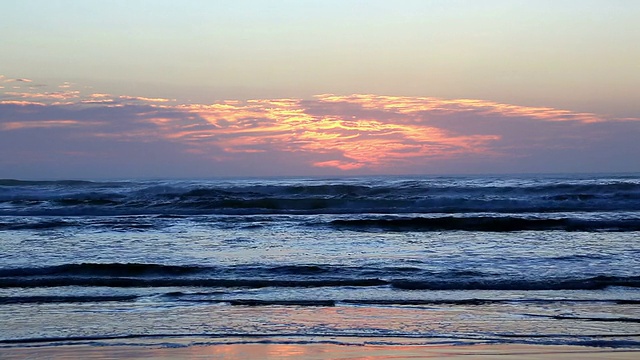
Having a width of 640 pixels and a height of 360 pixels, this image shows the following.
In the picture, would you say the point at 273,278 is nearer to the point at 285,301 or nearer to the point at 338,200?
the point at 285,301

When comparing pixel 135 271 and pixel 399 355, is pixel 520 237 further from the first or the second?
pixel 399 355

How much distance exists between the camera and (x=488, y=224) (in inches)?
866

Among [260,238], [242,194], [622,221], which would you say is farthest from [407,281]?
[242,194]

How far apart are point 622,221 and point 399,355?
16.8 m

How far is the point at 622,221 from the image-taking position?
70.1ft

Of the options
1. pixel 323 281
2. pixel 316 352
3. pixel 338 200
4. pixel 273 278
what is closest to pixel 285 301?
pixel 323 281

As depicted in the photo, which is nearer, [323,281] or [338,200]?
[323,281]

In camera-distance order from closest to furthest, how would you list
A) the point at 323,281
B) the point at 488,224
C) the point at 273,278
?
the point at 323,281, the point at 273,278, the point at 488,224

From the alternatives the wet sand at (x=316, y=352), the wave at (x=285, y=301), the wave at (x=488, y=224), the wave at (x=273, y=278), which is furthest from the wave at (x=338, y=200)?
the wet sand at (x=316, y=352)

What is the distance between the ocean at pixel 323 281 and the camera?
788 centimetres

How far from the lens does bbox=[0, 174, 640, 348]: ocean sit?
788 centimetres

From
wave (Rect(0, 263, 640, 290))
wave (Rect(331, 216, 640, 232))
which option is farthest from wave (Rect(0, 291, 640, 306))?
wave (Rect(331, 216, 640, 232))

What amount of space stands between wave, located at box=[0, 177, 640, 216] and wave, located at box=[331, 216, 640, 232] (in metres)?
4.74

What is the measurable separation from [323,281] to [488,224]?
11.9 metres
